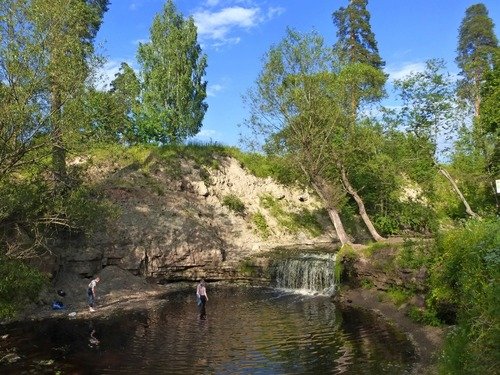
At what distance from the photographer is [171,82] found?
185 ft

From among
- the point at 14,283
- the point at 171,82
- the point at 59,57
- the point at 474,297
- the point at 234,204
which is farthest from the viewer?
the point at 171,82

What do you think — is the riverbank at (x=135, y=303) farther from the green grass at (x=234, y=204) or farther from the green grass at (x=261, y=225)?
the green grass at (x=234, y=204)

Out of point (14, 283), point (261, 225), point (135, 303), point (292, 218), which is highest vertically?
point (292, 218)

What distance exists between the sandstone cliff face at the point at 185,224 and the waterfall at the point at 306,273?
13.8 feet

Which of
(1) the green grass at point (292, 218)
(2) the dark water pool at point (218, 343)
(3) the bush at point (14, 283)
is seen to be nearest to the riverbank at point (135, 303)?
(2) the dark water pool at point (218, 343)

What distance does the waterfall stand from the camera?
3362 cm

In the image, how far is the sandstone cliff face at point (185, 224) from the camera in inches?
1430

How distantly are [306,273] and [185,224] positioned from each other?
1278cm

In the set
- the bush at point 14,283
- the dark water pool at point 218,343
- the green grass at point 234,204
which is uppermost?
the green grass at point 234,204

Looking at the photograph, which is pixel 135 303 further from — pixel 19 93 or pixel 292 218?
pixel 292 218

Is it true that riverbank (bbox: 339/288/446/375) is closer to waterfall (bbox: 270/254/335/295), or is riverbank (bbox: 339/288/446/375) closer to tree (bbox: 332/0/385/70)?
waterfall (bbox: 270/254/335/295)

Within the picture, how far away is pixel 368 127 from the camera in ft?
131

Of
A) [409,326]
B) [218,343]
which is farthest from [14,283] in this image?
[409,326]

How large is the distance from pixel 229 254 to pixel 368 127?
58.1ft
